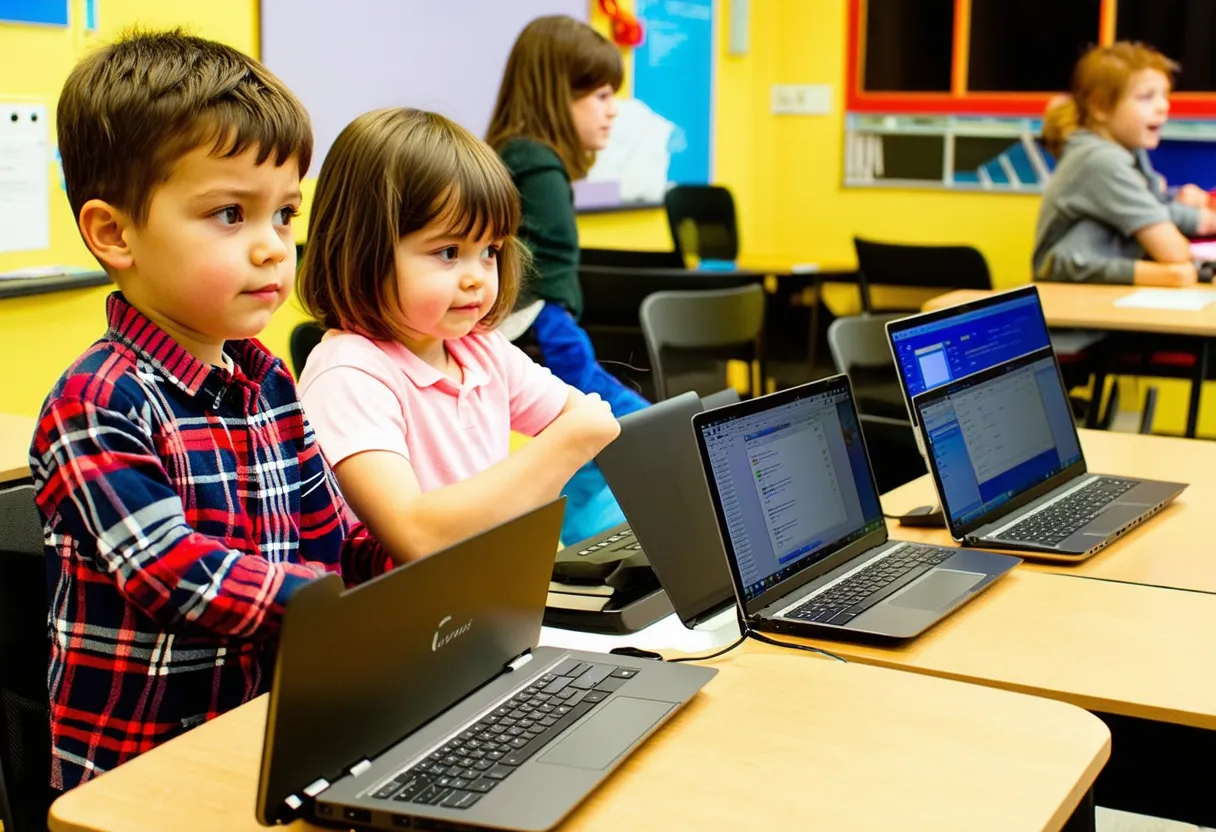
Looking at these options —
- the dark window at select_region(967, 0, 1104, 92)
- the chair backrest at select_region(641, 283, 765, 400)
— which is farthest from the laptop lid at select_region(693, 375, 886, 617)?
the dark window at select_region(967, 0, 1104, 92)

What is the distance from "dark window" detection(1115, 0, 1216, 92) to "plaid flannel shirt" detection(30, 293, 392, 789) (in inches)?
216

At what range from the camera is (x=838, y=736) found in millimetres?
1194

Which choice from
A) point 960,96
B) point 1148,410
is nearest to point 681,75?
point 960,96

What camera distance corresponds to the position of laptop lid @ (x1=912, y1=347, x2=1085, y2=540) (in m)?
1.89

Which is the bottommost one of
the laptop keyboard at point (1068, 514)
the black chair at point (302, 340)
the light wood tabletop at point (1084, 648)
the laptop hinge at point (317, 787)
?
the light wood tabletop at point (1084, 648)

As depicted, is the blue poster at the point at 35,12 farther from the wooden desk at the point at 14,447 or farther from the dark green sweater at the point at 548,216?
the dark green sweater at the point at 548,216

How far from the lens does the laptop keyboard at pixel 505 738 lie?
1.04 metres

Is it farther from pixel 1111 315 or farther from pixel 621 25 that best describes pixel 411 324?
pixel 621 25

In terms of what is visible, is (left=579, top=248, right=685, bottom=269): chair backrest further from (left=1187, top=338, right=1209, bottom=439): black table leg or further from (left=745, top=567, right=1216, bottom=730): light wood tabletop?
(left=745, top=567, right=1216, bottom=730): light wood tabletop

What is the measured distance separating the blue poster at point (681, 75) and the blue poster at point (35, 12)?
2.88 m

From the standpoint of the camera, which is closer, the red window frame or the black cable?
the black cable

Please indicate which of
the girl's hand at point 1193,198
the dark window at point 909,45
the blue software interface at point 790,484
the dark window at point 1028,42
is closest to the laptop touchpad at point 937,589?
the blue software interface at point 790,484

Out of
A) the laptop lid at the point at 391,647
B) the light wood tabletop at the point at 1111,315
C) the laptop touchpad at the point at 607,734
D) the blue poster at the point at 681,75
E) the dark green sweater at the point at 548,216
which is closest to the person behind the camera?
the laptop lid at the point at 391,647

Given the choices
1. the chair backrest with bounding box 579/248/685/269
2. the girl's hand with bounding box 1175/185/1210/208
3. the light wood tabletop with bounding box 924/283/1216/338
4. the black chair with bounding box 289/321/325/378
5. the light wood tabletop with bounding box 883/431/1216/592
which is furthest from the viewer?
the girl's hand with bounding box 1175/185/1210/208
